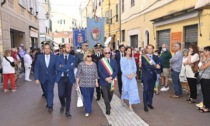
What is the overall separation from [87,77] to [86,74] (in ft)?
0.25

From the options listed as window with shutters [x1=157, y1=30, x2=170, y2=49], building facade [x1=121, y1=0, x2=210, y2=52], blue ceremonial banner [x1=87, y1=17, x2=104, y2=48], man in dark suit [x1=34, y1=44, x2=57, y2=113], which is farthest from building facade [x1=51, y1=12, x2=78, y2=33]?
man in dark suit [x1=34, y1=44, x2=57, y2=113]

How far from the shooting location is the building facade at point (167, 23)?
952 centimetres

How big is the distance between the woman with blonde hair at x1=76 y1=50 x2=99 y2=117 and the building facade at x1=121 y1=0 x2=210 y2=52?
16.7ft

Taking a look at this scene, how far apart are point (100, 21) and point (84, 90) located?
10.4 meters

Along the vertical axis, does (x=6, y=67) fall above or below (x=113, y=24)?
below

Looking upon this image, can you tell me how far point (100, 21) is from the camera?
15.8 metres

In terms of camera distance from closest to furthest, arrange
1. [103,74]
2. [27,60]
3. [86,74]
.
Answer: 1. [86,74]
2. [103,74]
3. [27,60]

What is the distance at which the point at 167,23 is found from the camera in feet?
40.1

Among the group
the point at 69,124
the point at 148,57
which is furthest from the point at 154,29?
the point at 69,124

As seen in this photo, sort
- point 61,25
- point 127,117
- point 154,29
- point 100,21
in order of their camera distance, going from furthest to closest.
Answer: point 61,25 → point 100,21 → point 154,29 → point 127,117

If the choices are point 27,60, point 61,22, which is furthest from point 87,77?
point 61,22

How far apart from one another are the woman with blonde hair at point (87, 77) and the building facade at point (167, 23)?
16.7ft

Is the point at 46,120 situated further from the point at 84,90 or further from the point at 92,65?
the point at 92,65

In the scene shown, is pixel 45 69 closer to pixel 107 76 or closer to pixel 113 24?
pixel 107 76
